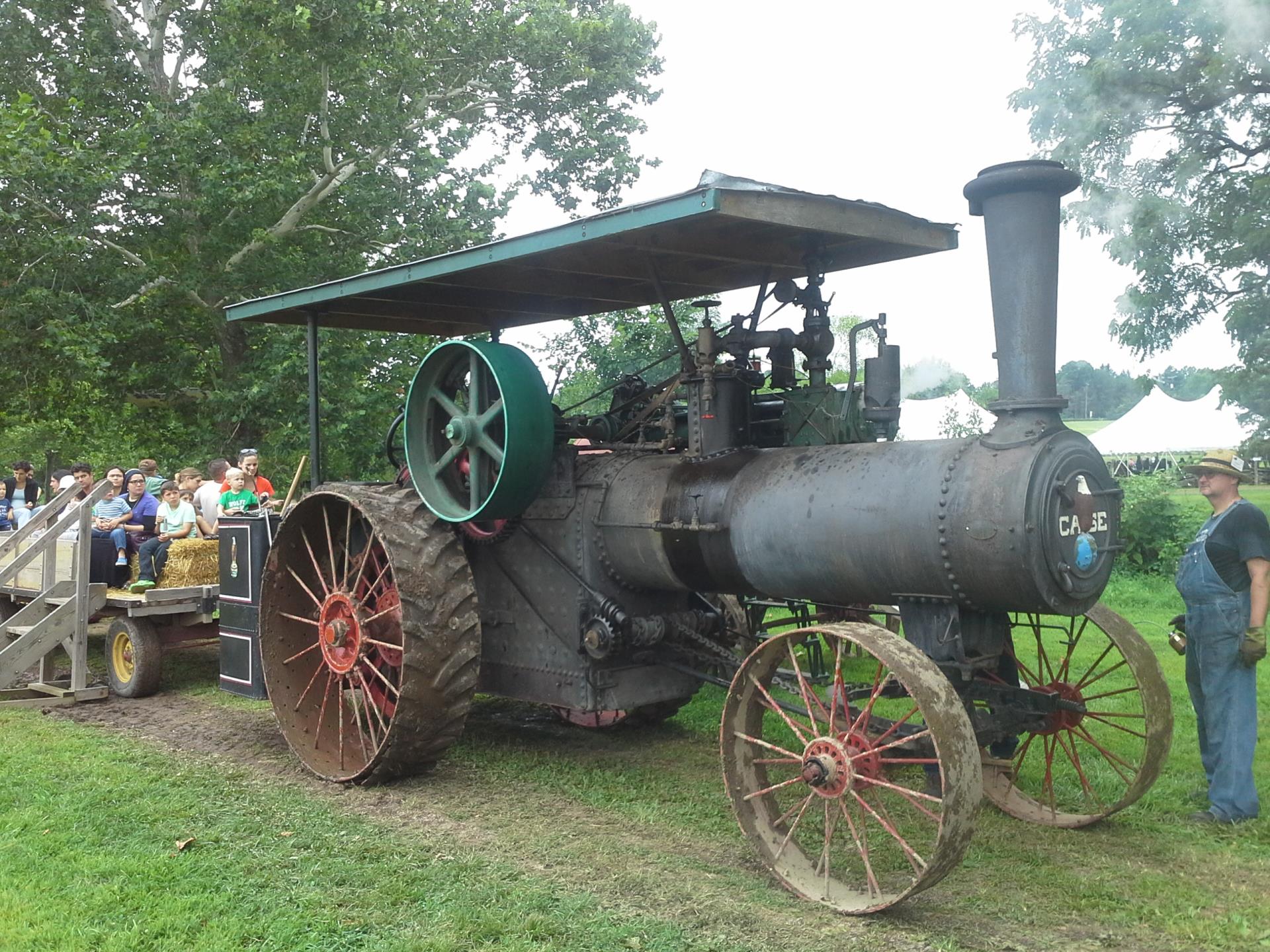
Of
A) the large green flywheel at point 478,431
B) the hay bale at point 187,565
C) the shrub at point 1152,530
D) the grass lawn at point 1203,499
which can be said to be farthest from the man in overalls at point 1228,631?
the grass lawn at point 1203,499

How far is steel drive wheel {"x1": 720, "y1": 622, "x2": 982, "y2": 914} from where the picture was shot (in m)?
3.27

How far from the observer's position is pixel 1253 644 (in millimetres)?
4312

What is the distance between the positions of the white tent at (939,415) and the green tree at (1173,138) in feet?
23.6

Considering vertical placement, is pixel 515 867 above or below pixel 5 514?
below

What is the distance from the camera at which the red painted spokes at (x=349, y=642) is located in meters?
5.07

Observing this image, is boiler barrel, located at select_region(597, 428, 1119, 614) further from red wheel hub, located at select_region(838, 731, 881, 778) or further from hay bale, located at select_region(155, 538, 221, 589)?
hay bale, located at select_region(155, 538, 221, 589)

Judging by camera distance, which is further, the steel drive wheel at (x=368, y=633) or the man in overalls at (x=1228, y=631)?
the steel drive wheel at (x=368, y=633)

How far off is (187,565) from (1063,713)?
5.44 m

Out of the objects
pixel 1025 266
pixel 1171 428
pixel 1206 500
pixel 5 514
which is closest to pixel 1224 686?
pixel 1025 266

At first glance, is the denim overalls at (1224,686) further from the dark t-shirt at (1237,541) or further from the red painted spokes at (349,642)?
the red painted spokes at (349,642)

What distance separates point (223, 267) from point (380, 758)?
1003 cm

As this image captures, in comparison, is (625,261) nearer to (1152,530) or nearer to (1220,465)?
(1220,465)

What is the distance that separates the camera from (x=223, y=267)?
43.8ft

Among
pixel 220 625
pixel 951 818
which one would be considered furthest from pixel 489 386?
pixel 951 818
